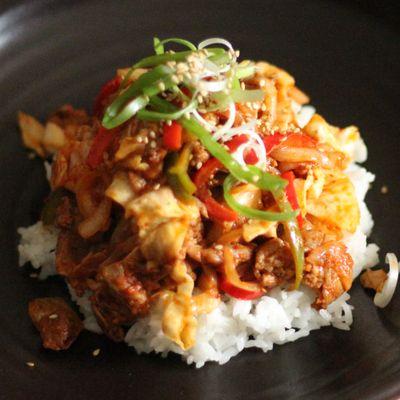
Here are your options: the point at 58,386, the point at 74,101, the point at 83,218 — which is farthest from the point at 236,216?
the point at 74,101

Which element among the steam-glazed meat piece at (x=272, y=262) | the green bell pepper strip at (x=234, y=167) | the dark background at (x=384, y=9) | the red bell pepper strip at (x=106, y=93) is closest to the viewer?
the green bell pepper strip at (x=234, y=167)

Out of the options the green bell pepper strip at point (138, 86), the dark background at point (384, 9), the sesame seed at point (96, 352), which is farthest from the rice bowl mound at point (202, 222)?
the dark background at point (384, 9)

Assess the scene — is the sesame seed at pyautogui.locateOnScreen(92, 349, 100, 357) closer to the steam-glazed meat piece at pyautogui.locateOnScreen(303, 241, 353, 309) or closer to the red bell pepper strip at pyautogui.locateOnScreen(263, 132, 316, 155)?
the steam-glazed meat piece at pyautogui.locateOnScreen(303, 241, 353, 309)

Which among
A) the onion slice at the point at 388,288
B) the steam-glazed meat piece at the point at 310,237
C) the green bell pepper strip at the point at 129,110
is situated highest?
the green bell pepper strip at the point at 129,110

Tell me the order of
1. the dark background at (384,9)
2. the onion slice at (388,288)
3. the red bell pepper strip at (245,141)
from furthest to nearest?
the dark background at (384,9)
the onion slice at (388,288)
the red bell pepper strip at (245,141)

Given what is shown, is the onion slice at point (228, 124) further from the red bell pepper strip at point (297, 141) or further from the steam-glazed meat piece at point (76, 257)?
the steam-glazed meat piece at point (76, 257)

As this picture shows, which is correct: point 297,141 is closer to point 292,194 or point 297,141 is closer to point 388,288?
point 292,194

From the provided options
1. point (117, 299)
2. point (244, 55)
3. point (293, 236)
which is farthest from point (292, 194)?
point (244, 55)

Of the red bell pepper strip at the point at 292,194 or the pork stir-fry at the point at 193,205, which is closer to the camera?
the pork stir-fry at the point at 193,205
